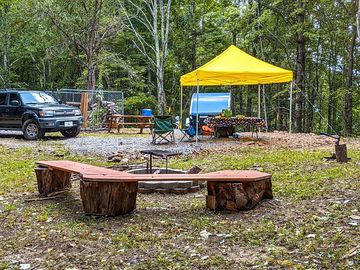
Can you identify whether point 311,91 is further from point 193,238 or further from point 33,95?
point 193,238

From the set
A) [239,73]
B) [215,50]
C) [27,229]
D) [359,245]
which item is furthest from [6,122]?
[215,50]

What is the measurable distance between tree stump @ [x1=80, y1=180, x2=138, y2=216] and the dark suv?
9146 millimetres

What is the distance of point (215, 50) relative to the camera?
2581 cm

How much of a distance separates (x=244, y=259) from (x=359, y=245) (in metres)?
0.92

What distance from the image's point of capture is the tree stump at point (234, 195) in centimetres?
458

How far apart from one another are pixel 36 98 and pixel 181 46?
1415cm

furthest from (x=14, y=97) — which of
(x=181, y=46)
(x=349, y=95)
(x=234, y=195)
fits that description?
(x=181, y=46)

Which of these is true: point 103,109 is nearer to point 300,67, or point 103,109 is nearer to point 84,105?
point 84,105

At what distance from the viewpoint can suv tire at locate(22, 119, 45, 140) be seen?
1326 cm

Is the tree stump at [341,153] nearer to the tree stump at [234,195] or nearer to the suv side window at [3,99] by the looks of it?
the tree stump at [234,195]

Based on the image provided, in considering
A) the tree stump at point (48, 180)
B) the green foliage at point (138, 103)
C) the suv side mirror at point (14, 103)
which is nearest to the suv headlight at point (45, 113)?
the suv side mirror at point (14, 103)

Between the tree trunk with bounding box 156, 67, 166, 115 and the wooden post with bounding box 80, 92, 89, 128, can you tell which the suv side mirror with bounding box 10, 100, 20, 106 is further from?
the tree trunk with bounding box 156, 67, 166, 115

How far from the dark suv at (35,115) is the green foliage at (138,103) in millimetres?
11413

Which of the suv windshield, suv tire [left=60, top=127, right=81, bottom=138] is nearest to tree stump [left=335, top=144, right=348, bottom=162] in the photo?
suv tire [left=60, top=127, right=81, bottom=138]
